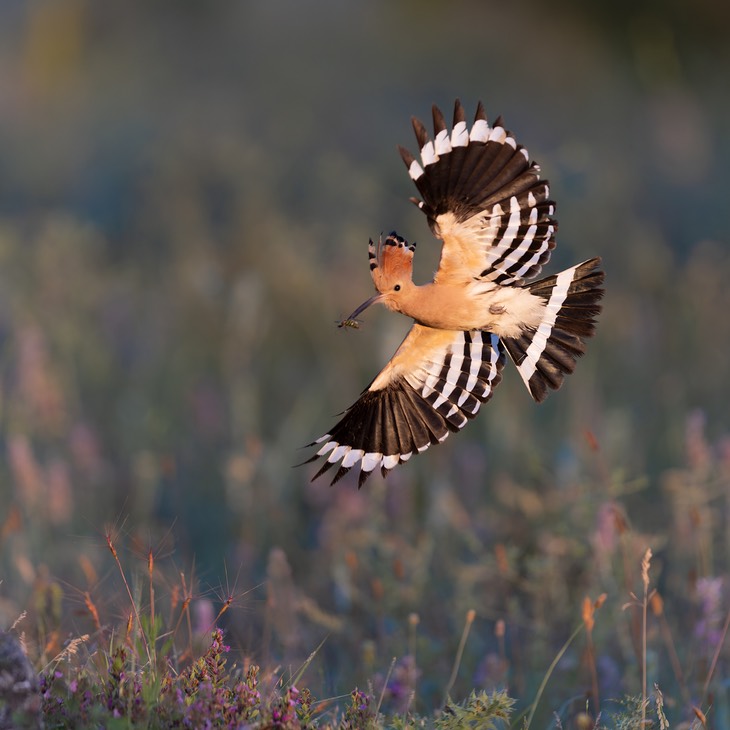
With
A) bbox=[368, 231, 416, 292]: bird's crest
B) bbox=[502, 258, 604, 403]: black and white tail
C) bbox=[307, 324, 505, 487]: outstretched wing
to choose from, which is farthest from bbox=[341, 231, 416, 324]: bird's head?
bbox=[502, 258, 604, 403]: black and white tail

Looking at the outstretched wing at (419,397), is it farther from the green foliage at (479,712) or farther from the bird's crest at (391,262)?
the green foliage at (479,712)

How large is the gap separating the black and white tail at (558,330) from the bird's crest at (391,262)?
1.12ft

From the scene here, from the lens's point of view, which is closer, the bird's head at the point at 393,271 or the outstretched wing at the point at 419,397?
the bird's head at the point at 393,271

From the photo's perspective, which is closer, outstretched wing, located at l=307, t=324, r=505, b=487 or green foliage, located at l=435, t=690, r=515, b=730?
green foliage, located at l=435, t=690, r=515, b=730

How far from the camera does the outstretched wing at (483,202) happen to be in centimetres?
230

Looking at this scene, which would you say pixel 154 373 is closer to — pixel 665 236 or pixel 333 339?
pixel 333 339

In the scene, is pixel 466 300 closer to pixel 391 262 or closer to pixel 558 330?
pixel 391 262

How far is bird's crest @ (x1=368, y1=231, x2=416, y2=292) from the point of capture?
90.5 inches

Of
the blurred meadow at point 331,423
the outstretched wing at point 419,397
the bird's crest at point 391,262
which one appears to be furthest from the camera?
the blurred meadow at point 331,423

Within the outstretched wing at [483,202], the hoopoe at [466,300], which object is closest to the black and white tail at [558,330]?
the hoopoe at [466,300]

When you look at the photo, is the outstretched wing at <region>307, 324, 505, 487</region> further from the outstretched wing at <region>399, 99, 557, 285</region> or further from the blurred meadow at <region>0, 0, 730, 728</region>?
the blurred meadow at <region>0, 0, 730, 728</region>

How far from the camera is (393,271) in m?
2.31

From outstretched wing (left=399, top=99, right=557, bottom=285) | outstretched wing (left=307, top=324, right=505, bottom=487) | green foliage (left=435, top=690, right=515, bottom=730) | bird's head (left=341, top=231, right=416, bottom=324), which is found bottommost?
green foliage (left=435, top=690, right=515, bottom=730)

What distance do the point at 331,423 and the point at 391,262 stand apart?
2.52 m
